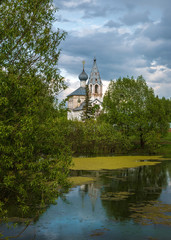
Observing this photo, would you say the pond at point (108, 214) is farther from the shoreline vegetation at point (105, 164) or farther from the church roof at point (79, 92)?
the church roof at point (79, 92)

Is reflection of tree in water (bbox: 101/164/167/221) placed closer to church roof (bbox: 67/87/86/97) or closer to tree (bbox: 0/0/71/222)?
tree (bbox: 0/0/71/222)

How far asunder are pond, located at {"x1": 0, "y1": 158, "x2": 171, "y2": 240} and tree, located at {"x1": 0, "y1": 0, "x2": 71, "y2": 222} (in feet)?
2.96

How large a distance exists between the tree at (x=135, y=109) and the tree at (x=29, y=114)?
3197cm

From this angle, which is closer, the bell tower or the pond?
the pond

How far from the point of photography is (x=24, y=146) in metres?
8.50

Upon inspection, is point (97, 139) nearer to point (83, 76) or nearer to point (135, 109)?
point (135, 109)

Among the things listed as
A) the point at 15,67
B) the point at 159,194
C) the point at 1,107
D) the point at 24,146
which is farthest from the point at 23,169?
the point at 159,194

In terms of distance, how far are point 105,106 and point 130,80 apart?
502 centimetres

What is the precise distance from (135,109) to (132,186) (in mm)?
25770

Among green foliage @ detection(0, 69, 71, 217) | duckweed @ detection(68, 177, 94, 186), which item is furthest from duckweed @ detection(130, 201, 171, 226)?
duckweed @ detection(68, 177, 94, 186)

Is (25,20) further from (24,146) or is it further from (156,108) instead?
(156,108)

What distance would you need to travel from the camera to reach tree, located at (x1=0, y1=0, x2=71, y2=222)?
27.0 ft

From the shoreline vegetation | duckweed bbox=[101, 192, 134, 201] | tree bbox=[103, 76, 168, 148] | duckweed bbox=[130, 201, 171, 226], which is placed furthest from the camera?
tree bbox=[103, 76, 168, 148]

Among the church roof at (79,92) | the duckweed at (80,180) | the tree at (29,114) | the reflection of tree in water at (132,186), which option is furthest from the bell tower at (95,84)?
the tree at (29,114)
